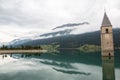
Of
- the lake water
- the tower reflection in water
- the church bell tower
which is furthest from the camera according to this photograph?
the church bell tower

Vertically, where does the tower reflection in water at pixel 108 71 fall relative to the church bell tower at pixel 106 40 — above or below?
below

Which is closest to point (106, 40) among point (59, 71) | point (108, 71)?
point (108, 71)

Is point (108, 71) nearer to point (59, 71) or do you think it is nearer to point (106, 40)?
point (59, 71)

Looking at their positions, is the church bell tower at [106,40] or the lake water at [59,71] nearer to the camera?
the lake water at [59,71]

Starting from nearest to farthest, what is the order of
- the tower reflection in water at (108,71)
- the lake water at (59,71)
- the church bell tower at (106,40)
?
the tower reflection in water at (108,71)
the lake water at (59,71)
the church bell tower at (106,40)

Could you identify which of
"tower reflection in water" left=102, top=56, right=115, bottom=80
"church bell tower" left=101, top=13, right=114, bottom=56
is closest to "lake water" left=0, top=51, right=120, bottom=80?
"tower reflection in water" left=102, top=56, right=115, bottom=80

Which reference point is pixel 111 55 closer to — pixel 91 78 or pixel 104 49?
pixel 104 49

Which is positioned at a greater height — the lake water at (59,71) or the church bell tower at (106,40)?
the church bell tower at (106,40)

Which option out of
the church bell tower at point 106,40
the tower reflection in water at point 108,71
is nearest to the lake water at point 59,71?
the tower reflection in water at point 108,71

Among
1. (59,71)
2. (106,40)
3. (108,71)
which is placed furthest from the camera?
(106,40)

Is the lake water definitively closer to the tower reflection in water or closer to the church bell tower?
the tower reflection in water

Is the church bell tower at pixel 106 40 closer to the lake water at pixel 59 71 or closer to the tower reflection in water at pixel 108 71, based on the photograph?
the lake water at pixel 59 71

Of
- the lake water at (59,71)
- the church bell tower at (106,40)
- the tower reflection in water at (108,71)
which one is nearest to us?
the tower reflection in water at (108,71)

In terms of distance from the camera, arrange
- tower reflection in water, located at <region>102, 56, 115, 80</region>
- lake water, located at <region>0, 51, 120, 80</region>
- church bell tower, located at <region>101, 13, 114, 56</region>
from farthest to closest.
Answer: church bell tower, located at <region>101, 13, 114, 56</region> < lake water, located at <region>0, 51, 120, 80</region> < tower reflection in water, located at <region>102, 56, 115, 80</region>
